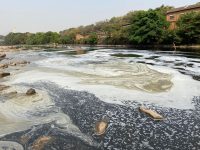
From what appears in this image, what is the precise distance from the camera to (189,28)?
5128 cm

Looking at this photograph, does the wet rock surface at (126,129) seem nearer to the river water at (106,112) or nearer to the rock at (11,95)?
the river water at (106,112)

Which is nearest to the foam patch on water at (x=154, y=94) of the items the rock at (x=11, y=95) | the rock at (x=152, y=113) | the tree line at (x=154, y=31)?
the rock at (x=152, y=113)

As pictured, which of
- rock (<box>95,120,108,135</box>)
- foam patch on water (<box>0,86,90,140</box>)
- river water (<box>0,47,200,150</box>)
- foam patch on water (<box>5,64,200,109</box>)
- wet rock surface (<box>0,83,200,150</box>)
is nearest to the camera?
wet rock surface (<box>0,83,200,150</box>)

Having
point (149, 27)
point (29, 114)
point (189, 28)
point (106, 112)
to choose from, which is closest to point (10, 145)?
point (29, 114)

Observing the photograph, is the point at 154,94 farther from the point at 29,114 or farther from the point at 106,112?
the point at 29,114

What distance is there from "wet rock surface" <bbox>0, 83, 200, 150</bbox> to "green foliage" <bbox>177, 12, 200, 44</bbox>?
39.9 metres

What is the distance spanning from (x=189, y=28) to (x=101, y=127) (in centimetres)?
4556

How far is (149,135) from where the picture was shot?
9430mm

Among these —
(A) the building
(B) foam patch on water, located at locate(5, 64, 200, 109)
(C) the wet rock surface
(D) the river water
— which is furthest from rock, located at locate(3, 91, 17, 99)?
(A) the building

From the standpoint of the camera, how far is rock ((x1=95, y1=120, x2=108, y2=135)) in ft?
32.1

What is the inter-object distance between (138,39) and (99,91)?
166 ft

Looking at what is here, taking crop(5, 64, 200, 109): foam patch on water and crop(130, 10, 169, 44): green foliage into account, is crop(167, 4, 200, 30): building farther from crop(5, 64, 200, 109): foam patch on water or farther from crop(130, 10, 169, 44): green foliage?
crop(5, 64, 200, 109): foam patch on water

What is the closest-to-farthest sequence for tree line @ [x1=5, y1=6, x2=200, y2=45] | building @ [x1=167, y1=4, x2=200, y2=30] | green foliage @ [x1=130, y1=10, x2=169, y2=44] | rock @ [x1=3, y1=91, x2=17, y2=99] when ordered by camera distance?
1. rock @ [x1=3, y1=91, x2=17, y2=99]
2. tree line @ [x1=5, y1=6, x2=200, y2=45]
3. green foliage @ [x1=130, y1=10, x2=169, y2=44]
4. building @ [x1=167, y1=4, x2=200, y2=30]

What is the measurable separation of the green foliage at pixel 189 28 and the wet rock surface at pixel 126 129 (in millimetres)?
39852
